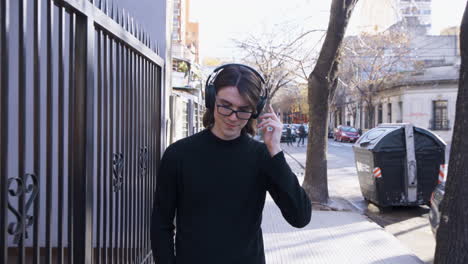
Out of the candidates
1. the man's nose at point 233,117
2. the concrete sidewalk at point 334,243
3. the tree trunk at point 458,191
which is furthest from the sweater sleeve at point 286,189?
the concrete sidewalk at point 334,243

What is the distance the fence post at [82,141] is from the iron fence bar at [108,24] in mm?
73

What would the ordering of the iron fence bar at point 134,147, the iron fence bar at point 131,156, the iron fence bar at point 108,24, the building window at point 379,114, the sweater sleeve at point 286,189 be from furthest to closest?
the building window at point 379,114
the iron fence bar at point 134,147
the iron fence bar at point 131,156
the iron fence bar at point 108,24
the sweater sleeve at point 286,189

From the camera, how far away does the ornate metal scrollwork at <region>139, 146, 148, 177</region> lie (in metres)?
4.06

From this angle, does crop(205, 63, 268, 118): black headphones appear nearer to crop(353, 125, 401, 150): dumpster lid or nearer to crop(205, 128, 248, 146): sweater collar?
crop(205, 128, 248, 146): sweater collar

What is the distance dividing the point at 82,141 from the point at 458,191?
3.15m

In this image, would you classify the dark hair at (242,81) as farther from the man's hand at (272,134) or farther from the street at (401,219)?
the street at (401,219)

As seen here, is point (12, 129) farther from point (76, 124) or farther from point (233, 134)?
point (233, 134)

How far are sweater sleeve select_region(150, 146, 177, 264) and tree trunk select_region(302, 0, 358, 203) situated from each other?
753 cm

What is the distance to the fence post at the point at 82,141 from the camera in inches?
104

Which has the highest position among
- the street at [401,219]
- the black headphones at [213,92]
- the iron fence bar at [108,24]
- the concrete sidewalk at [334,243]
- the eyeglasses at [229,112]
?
the iron fence bar at [108,24]

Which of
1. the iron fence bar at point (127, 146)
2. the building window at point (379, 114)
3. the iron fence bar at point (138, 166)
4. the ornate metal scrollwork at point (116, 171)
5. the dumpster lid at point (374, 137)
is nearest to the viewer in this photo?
the ornate metal scrollwork at point (116, 171)

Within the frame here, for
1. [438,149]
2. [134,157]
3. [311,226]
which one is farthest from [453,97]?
[134,157]

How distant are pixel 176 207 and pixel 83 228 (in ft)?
2.45

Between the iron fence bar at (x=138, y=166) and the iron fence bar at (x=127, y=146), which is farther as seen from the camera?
the iron fence bar at (x=138, y=166)
